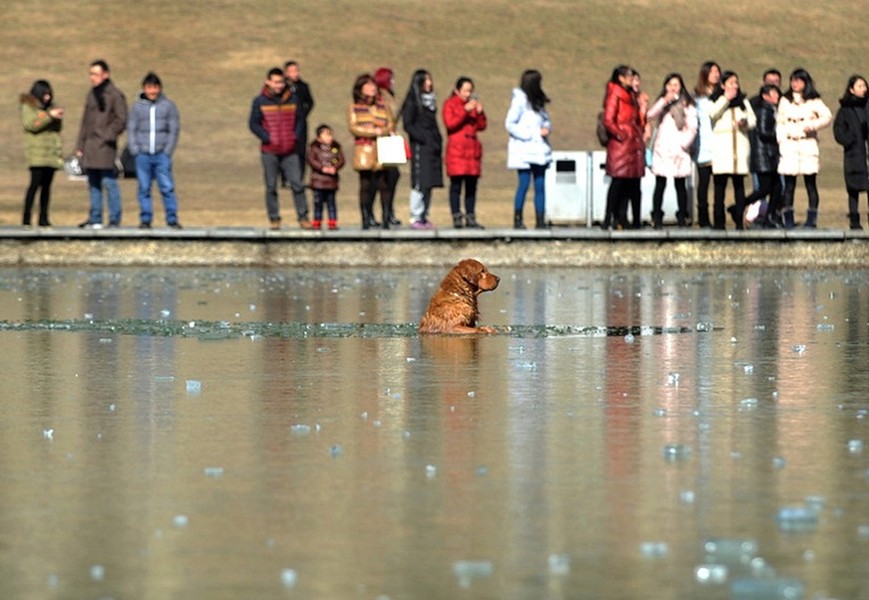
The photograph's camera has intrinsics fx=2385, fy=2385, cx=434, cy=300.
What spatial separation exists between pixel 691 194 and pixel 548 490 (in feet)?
70.6

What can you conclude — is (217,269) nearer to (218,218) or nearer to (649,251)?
(649,251)

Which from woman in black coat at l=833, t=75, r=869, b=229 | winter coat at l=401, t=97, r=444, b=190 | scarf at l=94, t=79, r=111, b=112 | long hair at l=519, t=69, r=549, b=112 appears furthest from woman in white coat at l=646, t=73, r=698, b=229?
scarf at l=94, t=79, r=111, b=112

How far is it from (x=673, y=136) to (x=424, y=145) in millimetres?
2705

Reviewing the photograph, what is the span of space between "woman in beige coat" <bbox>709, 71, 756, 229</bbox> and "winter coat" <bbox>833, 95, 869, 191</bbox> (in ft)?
3.39

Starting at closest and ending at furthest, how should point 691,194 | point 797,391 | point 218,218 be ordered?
point 797,391, point 691,194, point 218,218

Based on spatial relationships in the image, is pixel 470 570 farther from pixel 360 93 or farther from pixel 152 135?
pixel 360 93

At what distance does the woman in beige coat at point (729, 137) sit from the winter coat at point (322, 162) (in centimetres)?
407

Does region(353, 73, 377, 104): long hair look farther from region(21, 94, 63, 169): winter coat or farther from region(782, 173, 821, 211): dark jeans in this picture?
region(782, 173, 821, 211): dark jeans

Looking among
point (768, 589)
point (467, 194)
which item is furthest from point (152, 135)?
point (768, 589)

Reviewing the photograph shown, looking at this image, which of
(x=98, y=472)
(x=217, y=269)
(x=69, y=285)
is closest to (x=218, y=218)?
(x=217, y=269)

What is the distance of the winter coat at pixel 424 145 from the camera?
84.3 ft

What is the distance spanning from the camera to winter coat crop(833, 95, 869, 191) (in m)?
25.5

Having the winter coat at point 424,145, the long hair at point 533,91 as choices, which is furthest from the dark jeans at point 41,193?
the long hair at point 533,91

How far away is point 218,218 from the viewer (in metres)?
35.8
